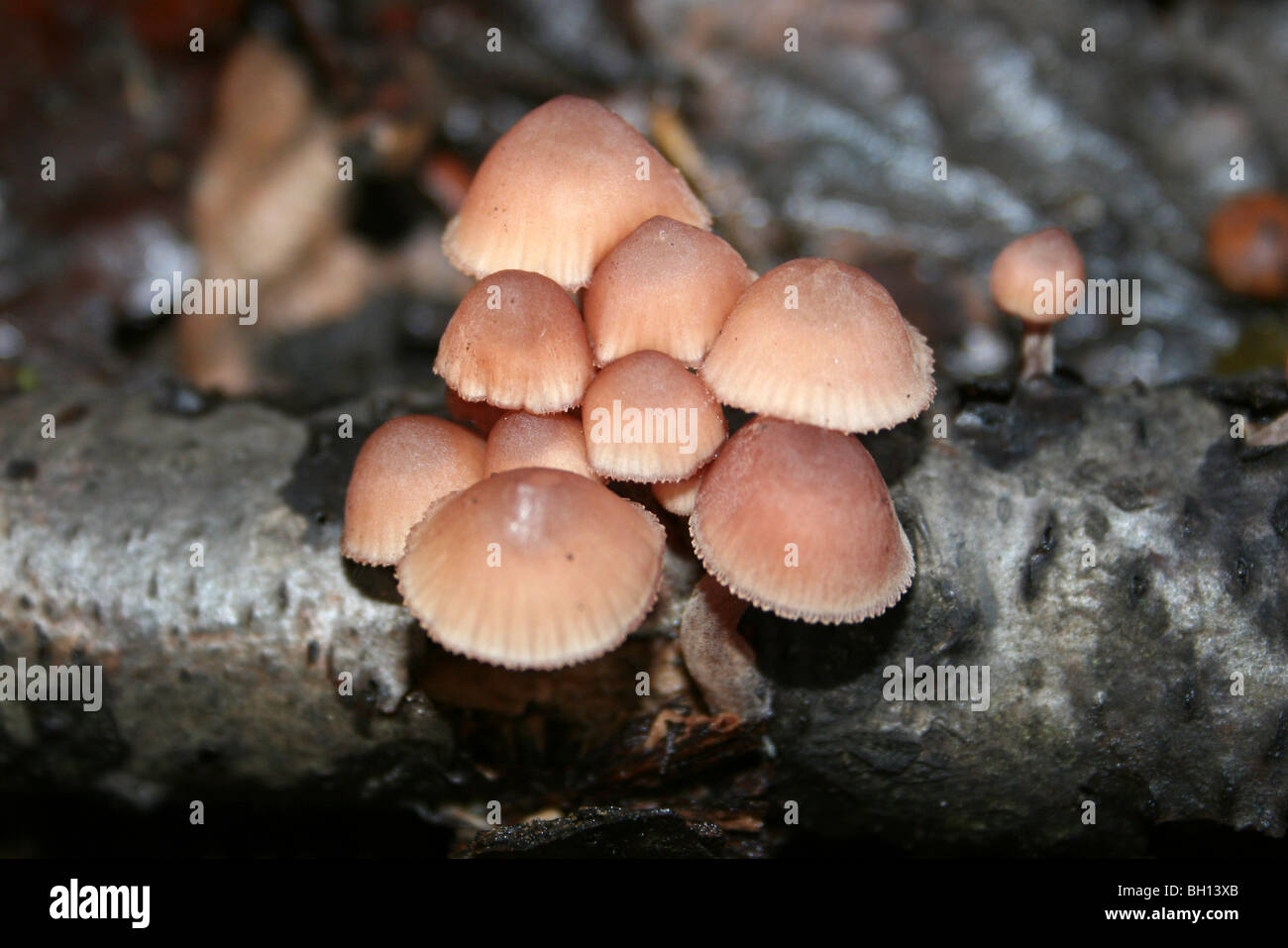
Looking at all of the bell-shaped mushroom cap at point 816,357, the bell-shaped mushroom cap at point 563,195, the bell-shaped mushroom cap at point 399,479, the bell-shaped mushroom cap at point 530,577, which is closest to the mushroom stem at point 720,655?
the bell-shaped mushroom cap at point 530,577

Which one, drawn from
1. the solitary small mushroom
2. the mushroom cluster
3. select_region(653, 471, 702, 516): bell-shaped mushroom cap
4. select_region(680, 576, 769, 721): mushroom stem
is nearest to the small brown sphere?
the solitary small mushroom

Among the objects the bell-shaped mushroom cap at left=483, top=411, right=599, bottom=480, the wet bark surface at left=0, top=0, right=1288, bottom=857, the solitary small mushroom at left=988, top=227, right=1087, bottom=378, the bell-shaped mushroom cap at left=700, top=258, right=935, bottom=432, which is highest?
the solitary small mushroom at left=988, top=227, right=1087, bottom=378

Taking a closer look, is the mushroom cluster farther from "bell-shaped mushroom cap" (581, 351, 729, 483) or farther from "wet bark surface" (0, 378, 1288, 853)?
"wet bark surface" (0, 378, 1288, 853)

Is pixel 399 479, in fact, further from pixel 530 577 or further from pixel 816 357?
pixel 816 357

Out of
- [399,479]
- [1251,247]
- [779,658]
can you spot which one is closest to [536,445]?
[399,479]

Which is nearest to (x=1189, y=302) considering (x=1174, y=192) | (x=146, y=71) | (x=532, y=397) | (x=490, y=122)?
(x=1174, y=192)

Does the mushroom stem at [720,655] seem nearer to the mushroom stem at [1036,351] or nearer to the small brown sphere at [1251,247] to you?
the mushroom stem at [1036,351]

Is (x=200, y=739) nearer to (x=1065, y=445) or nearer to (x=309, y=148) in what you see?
(x=1065, y=445)
